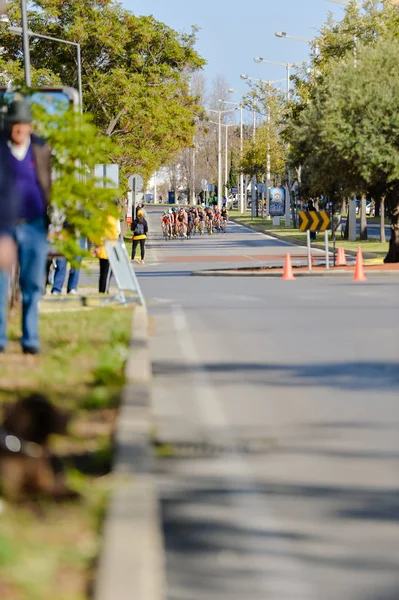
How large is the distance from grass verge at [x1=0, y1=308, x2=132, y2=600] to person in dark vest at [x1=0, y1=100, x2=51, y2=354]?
1.14ft

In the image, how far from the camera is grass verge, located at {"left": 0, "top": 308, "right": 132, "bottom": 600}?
4.71 m

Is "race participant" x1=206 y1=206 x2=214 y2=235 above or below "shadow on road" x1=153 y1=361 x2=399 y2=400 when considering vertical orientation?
below

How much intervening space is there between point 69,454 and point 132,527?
1.95 metres

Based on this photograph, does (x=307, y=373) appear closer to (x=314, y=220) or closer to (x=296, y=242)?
(x=314, y=220)

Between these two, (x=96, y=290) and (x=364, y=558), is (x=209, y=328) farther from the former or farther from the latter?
(x=364, y=558)

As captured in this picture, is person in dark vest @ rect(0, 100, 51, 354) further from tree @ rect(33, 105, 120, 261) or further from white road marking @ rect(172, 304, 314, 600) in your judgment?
tree @ rect(33, 105, 120, 261)

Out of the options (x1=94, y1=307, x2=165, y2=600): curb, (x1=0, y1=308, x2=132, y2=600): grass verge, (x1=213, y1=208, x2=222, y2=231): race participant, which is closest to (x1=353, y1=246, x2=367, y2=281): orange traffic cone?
(x1=0, y1=308, x2=132, y2=600): grass verge

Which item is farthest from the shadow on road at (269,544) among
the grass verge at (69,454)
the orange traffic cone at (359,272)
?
the orange traffic cone at (359,272)

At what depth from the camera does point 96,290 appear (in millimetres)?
24156

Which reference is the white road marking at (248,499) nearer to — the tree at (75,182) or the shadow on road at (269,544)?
the shadow on road at (269,544)

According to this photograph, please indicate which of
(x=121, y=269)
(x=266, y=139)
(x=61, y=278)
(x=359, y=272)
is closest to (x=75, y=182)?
(x=121, y=269)

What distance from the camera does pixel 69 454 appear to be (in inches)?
288

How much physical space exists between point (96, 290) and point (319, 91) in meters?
20.8

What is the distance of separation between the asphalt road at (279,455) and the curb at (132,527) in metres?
0.17
